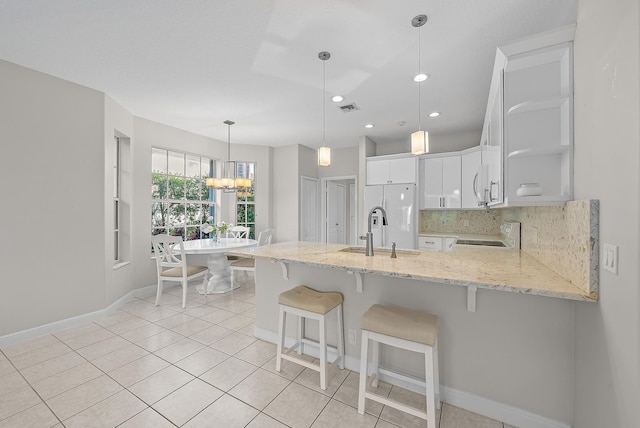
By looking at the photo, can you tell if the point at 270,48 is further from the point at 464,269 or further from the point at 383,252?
the point at 464,269

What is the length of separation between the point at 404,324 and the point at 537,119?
1.48 m

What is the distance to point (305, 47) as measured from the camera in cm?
227

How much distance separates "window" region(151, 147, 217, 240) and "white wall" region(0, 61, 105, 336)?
1.23 meters

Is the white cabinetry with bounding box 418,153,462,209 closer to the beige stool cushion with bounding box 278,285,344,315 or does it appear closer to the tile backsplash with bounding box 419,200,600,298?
the tile backsplash with bounding box 419,200,600,298

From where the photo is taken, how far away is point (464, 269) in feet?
5.48

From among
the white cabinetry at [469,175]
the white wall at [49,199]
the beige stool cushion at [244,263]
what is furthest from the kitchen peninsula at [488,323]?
the white wall at [49,199]

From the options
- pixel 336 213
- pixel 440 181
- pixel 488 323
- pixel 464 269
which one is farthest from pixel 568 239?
pixel 336 213

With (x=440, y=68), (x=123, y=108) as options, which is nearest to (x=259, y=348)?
(x=440, y=68)

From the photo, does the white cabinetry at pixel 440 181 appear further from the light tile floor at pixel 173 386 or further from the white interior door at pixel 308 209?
the light tile floor at pixel 173 386

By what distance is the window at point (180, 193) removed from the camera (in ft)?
14.7

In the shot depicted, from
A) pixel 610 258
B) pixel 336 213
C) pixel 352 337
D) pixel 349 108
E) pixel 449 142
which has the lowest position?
pixel 352 337

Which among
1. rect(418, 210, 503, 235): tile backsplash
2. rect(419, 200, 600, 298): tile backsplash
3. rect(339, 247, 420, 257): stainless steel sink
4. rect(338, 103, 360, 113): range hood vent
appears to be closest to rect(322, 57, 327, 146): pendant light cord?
rect(338, 103, 360, 113): range hood vent

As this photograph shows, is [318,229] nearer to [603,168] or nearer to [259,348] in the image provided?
[259,348]

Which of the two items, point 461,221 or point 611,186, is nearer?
point 611,186
